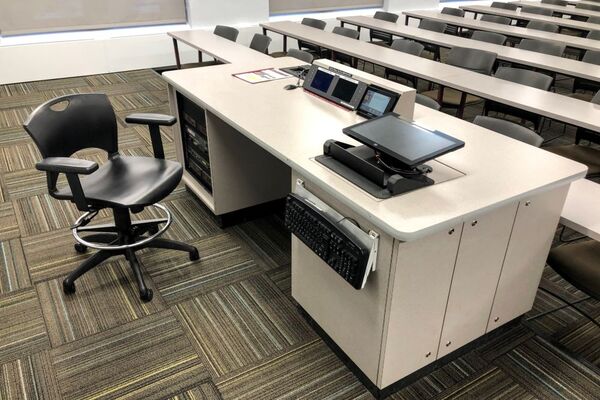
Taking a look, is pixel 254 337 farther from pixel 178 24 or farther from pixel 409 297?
pixel 178 24

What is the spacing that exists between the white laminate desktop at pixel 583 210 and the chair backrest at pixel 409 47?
8.61 feet

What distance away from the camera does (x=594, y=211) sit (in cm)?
190

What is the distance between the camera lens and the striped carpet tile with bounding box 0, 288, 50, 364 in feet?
6.64

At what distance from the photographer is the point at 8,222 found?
289 centimetres

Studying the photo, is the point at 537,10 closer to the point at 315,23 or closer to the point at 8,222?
Result: the point at 315,23

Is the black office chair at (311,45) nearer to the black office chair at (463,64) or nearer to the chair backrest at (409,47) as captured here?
the chair backrest at (409,47)

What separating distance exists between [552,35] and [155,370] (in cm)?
534

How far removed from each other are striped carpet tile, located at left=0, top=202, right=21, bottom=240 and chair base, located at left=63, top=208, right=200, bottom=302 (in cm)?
46

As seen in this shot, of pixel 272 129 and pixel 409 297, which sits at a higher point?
pixel 272 129

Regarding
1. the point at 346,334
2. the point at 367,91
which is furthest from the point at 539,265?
the point at 367,91

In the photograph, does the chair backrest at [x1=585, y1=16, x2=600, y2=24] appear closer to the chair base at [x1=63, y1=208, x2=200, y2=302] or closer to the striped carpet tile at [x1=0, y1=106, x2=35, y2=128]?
the chair base at [x1=63, y1=208, x2=200, y2=302]

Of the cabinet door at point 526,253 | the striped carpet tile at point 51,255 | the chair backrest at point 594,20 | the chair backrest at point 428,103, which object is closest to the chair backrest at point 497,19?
the chair backrest at point 594,20

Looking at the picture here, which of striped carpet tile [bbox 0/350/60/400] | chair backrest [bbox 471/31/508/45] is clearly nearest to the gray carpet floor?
striped carpet tile [bbox 0/350/60/400]

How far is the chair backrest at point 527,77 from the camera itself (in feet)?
11.0
